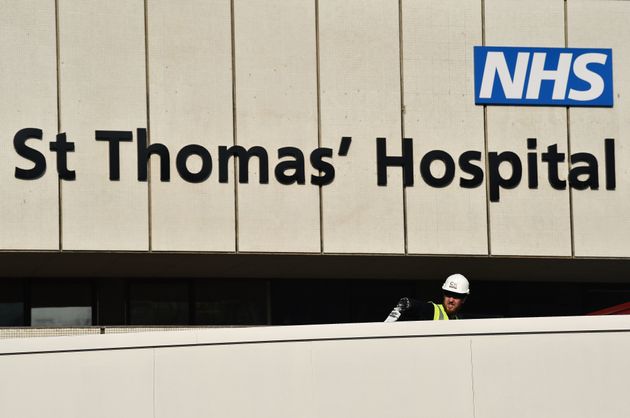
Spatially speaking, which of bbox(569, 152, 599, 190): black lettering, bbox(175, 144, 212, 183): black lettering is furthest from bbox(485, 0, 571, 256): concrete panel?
bbox(175, 144, 212, 183): black lettering

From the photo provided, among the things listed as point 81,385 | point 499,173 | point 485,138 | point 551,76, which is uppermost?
point 551,76

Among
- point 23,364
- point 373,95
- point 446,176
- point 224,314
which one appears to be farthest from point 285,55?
point 23,364

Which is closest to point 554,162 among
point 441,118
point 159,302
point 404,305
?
point 441,118

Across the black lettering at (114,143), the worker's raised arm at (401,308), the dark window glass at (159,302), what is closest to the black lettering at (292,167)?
the black lettering at (114,143)

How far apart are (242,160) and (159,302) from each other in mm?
2965

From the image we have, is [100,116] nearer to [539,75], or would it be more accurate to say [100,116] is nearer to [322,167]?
[322,167]

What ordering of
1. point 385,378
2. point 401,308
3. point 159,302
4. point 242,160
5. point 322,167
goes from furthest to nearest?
point 159,302, point 322,167, point 242,160, point 401,308, point 385,378

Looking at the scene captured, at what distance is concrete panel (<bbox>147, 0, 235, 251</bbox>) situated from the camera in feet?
61.1

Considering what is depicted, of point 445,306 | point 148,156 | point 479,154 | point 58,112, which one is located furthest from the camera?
point 479,154

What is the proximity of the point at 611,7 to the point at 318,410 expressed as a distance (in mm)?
Result: 13637

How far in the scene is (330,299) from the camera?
68.4 ft

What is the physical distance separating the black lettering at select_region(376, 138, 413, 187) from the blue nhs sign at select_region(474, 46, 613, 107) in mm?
1739

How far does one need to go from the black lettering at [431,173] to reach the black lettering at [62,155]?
527cm

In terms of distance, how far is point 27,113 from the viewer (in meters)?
18.3
